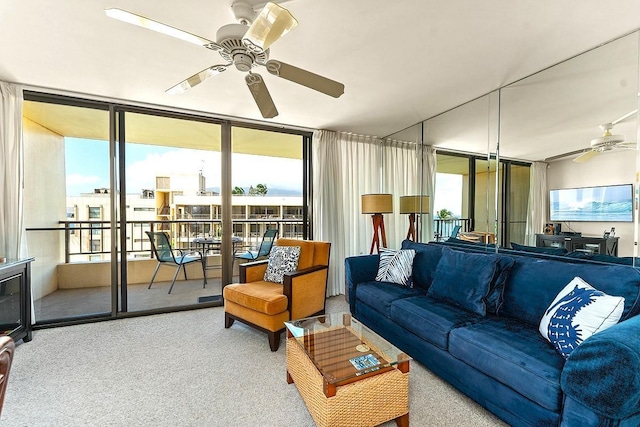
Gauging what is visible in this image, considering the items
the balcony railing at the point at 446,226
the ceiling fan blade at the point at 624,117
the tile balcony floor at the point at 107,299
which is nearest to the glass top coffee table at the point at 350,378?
the balcony railing at the point at 446,226

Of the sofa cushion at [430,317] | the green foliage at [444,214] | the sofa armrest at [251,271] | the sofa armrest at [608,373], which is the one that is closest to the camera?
the sofa armrest at [608,373]

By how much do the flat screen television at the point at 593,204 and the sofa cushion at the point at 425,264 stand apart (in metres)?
1.00

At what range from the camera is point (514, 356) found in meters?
1.51

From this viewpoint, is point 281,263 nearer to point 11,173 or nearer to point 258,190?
point 258,190

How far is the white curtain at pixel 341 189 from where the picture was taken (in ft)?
13.3

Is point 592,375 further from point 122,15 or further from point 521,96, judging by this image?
point 122,15

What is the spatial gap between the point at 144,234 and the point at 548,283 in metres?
4.98

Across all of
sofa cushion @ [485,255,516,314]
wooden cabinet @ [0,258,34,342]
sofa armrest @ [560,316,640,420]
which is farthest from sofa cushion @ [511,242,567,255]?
wooden cabinet @ [0,258,34,342]

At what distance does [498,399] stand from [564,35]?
2371mm

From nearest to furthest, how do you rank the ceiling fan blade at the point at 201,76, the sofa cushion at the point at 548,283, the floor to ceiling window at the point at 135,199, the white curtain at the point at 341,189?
1. the sofa cushion at the point at 548,283
2. the ceiling fan blade at the point at 201,76
3. the floor to ceiling window at the point at 135,199
4. the white curtain at the point at 341,189

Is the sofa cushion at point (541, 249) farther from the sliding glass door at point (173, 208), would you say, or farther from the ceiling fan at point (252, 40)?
the sliding glass door at point (173, 208)

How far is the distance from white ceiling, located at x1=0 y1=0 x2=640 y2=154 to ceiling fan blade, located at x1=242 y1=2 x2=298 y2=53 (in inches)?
16.6

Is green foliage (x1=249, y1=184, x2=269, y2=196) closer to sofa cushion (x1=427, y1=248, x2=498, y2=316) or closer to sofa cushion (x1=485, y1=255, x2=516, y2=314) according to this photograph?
sofa cushion (x1=427, y1=248, x2=498, y2=316)

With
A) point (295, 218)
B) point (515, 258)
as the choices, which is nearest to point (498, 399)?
point (515, 258)
